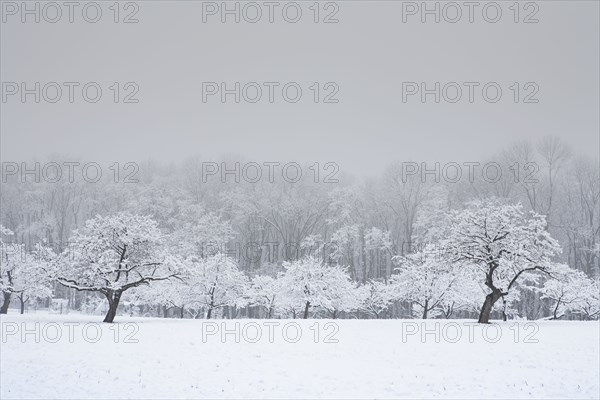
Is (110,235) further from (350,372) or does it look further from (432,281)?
(432,281)

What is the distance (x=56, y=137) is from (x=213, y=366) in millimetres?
210651

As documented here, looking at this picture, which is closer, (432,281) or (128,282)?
(128,282)

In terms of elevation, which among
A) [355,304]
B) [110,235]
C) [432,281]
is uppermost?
[110,235]

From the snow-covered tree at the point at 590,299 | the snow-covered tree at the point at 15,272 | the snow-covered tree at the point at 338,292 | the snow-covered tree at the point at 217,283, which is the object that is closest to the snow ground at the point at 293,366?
the snow-covered tree at the point at 15,272

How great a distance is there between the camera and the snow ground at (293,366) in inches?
568

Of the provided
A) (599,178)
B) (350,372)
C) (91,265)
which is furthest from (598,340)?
(599,178)

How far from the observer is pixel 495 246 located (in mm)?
32938

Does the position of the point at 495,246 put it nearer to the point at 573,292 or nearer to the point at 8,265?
the point at 573,292

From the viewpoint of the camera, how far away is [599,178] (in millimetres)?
55062

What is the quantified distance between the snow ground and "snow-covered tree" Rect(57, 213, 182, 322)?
6320 millimetres

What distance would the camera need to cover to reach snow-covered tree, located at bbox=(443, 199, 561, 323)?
3256 cm

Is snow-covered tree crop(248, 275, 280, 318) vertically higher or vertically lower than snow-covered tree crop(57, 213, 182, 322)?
lower

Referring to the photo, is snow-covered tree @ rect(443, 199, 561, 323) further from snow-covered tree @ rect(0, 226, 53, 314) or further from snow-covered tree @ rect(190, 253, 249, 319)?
snow-covered tree @ rect(0, 226, 53, 314)

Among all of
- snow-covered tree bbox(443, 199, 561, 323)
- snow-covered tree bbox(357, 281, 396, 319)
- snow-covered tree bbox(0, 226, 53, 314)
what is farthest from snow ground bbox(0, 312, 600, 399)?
snow-covered tree bbox(357, 281, 396, 319)
